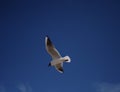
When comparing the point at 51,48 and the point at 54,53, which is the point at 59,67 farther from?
the point at 51,48

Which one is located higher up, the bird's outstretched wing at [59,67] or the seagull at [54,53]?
the bird's outstretched wing at [59,67]

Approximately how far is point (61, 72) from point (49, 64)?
682 millimetres

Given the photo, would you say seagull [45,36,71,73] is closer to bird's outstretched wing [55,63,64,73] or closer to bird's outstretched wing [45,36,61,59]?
bird's outstretched wing [45,36,61,59]

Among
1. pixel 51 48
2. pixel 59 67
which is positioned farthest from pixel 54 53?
pixel 59 67

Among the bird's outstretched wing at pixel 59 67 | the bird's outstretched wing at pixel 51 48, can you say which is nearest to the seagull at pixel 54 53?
the bird's outstretched wing at pixel 51 48

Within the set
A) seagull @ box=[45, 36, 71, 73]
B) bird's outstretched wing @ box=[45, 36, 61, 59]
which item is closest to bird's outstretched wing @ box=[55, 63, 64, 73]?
seagull @ box=[45, 36, 71, 73]

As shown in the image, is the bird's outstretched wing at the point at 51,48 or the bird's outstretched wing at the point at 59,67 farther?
the bird's outstretched wing at the point at 59,67

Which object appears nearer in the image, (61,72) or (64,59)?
(64,59)

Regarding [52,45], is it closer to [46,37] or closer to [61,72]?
[46,37]

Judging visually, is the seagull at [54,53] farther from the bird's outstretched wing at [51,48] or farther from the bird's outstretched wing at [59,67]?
the bird's outstretched wing at [59,67]

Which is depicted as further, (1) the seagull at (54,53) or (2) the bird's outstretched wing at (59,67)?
(2) the bird's outstretched wing at (59,67)

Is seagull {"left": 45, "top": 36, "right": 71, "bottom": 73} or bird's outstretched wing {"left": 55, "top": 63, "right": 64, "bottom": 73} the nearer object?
seagull {"left": 45, "top": 36, "right": 71, "bottom": 73}

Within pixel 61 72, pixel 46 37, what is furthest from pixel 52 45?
pixel 61 72

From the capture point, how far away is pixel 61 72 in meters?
22.5
